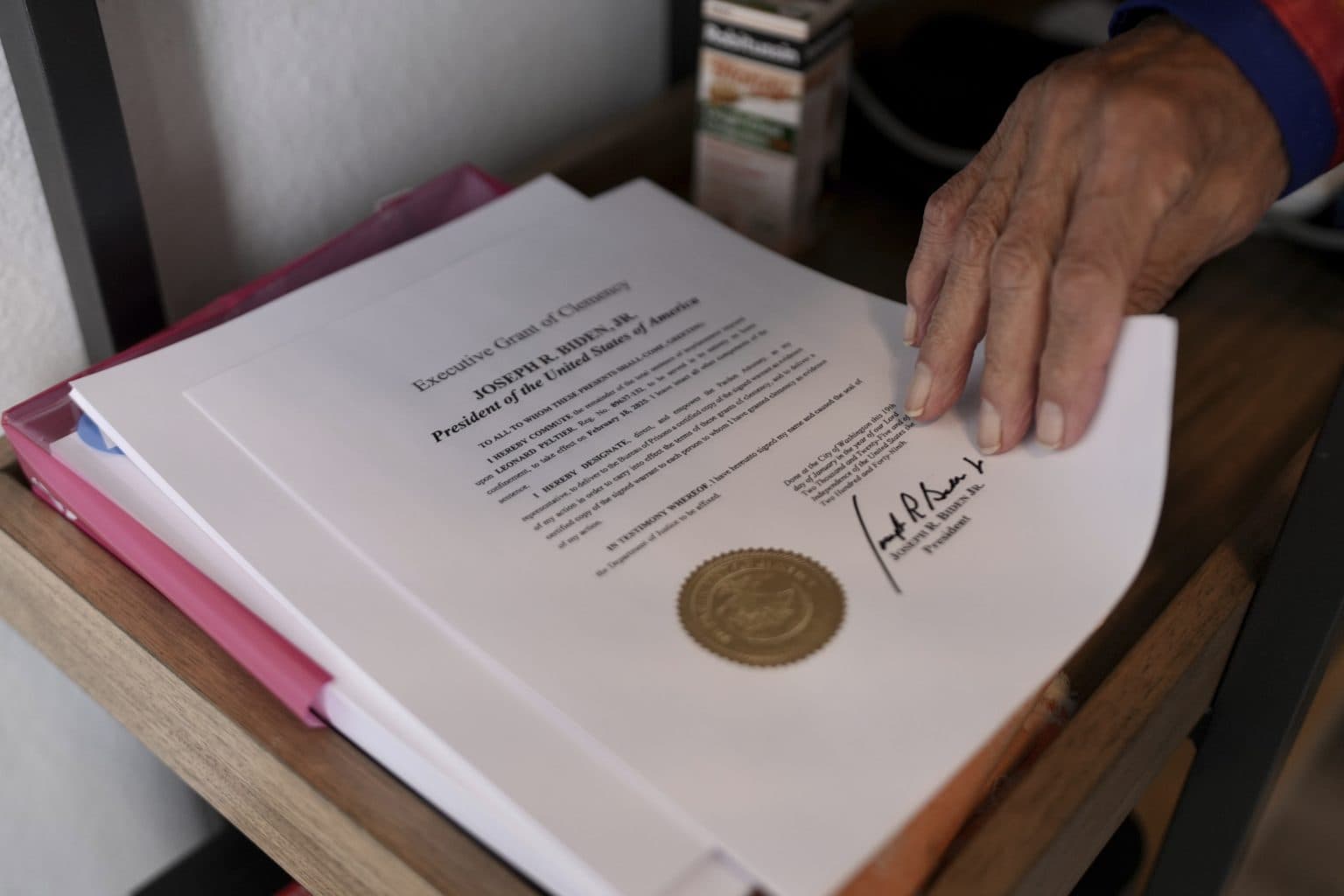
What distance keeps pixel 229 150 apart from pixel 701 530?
314 millimetres

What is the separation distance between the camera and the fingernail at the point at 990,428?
423mm

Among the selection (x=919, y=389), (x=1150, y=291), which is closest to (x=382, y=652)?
(x=919, y=389)

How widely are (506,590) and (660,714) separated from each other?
66mm

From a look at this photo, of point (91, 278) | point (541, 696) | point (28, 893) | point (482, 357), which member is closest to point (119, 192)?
point (91, 278)

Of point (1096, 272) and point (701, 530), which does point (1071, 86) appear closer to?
point (1096, 272)

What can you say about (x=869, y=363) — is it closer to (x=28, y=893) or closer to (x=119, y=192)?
(x=119, y=192)

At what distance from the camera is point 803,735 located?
1.10ft

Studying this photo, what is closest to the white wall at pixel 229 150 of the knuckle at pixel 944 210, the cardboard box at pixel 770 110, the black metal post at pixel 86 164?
the black metal post at pixel 86 164

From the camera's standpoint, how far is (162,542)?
1.36 feet

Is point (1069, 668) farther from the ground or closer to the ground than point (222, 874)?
farther from the ground

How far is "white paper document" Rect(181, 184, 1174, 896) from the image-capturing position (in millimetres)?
333

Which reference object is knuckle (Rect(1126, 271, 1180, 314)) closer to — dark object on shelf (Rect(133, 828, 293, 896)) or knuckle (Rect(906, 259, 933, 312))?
knuckle (Rect(906, 259, 933, 312))

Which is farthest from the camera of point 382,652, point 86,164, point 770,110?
point 770,110

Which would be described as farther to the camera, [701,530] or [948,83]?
[948,83]
